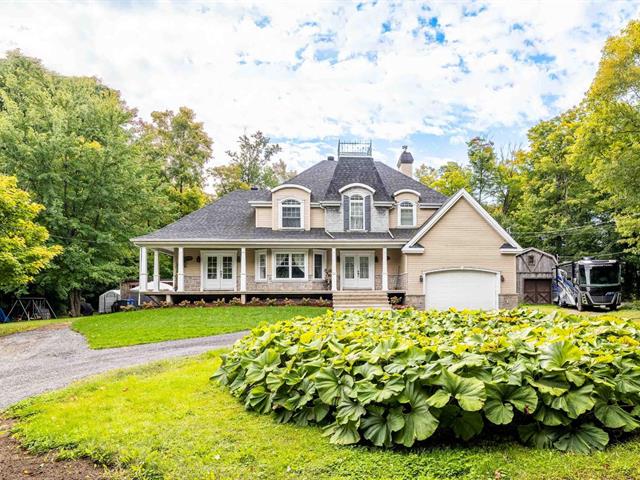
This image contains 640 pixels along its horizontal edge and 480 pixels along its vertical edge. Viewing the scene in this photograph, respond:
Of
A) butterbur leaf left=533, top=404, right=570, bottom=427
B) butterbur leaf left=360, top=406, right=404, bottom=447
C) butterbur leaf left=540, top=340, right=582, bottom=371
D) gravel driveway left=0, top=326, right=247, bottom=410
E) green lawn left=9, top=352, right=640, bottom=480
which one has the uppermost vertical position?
butterbur leaf left=540, top=340, right=582, bottom=371

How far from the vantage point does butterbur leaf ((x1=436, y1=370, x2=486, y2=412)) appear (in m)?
3.19

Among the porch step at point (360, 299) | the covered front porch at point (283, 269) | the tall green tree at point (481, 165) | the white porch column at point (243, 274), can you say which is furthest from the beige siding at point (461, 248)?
the tall green tree at point (481, 165)

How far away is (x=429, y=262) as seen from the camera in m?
18.3

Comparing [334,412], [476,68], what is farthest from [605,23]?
[334,412]

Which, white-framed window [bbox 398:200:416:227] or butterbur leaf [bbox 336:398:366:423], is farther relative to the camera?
white-framed window [bbox 398:200:416:227]

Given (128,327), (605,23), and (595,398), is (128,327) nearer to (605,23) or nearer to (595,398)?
(595,398)

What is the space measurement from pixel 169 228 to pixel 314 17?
12033 millimetres

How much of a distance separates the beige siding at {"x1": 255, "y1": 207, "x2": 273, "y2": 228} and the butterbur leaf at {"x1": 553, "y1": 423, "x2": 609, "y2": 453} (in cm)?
1788

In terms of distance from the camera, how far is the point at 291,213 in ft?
66.9

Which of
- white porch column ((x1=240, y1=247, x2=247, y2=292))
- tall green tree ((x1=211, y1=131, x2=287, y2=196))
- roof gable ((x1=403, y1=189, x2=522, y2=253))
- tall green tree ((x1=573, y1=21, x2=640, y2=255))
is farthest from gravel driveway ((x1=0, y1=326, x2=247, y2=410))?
tall green tree ((x1=211, y1=131, x2=287, y2=196))

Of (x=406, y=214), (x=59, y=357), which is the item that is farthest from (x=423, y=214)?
(x=59, y=357)

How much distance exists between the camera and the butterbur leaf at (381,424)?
342 centimetres

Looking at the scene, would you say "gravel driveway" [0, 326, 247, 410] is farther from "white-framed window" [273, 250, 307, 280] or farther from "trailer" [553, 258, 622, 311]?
"trailer" [553, 258, 622, 311]

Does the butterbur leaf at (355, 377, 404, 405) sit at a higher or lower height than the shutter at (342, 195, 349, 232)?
lower
